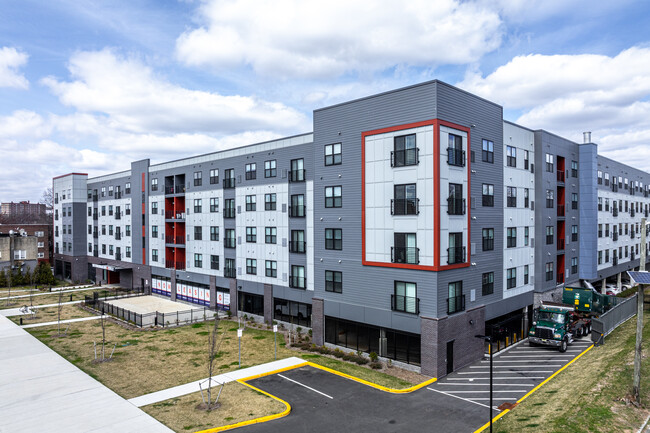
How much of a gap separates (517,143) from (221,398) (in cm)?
2979

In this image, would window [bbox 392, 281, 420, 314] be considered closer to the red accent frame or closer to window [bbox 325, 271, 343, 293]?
the red accent frame

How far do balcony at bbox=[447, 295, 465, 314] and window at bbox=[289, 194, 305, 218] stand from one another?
1513 centimetres

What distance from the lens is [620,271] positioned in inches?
2108

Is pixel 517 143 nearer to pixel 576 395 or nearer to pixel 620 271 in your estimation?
pixel 576 395

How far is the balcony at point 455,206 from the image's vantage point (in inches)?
1038

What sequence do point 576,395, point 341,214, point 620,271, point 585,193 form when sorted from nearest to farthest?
point 576,395, point 341,214, point 585,193, point 620,271

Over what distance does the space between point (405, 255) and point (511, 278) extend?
12.2 meters

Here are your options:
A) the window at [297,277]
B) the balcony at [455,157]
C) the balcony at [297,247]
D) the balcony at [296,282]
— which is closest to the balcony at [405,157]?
the balcony at [455,157]

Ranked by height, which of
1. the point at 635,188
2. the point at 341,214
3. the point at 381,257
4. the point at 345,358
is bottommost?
the point at 345,358

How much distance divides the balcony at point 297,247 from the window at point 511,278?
16.7 meters

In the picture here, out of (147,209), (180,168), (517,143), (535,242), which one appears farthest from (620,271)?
(147,209)

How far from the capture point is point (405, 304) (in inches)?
1048

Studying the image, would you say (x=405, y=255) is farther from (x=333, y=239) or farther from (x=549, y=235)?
(x=549, y=235)

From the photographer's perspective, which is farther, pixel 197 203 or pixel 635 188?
pixel 635 188
